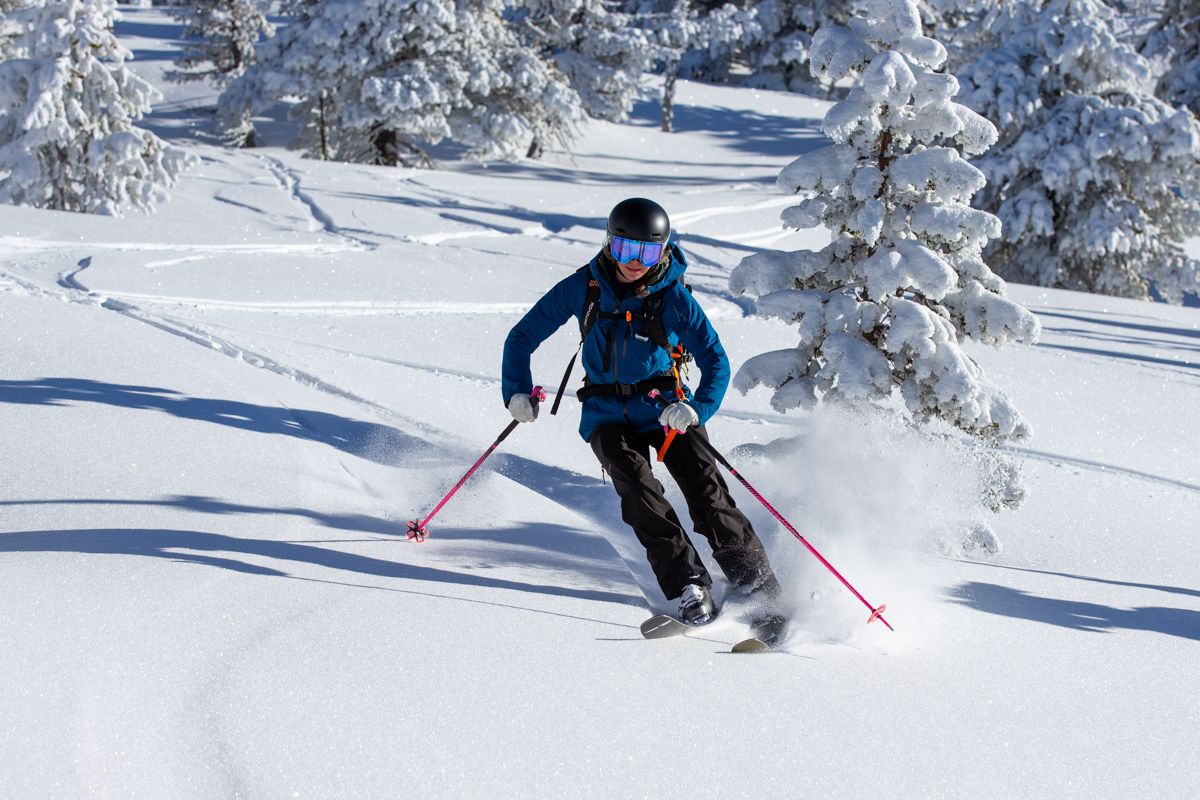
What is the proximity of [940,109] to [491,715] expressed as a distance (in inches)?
186

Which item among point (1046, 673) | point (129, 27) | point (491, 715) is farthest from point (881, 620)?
point (129, 27)

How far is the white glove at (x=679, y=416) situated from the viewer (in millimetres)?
3912

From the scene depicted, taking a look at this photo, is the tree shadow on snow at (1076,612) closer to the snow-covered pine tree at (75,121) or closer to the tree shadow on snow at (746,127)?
the snow-covered pine tree at (75,121)

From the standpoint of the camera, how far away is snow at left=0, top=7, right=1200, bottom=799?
8.65 feet

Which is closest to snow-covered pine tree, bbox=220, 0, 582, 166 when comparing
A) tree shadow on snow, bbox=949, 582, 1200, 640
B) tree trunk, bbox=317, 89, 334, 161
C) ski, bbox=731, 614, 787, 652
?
tree trunk, bbox=317, 89, 334, 161

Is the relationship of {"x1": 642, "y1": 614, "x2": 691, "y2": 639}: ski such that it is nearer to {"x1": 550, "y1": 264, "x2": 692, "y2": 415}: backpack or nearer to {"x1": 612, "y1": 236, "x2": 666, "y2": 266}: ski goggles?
{"x1": 550, "y1": 264, "x2": 692, "y2": 415}: backpack

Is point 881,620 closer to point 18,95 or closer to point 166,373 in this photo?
point 166,373

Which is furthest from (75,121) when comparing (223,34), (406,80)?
(223,34)

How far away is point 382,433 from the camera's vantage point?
5.98m

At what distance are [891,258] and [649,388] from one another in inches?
88.6

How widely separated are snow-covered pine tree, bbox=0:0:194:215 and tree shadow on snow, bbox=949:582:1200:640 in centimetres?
1498

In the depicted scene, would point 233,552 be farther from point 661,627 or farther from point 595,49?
point 595,49

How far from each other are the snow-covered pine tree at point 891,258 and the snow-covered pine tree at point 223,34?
31.9 m

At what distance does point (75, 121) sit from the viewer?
49.0 ft
